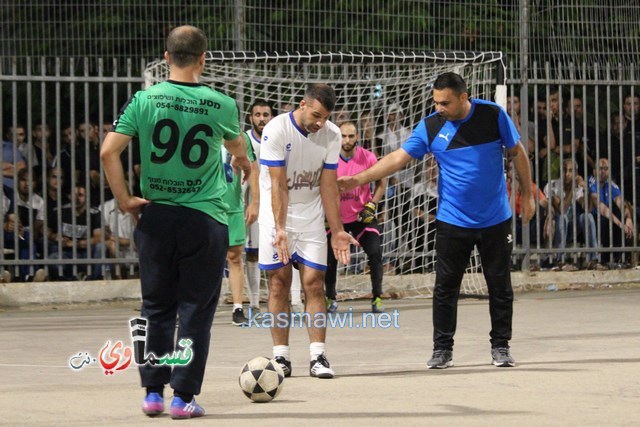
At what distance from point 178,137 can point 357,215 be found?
6.25 m

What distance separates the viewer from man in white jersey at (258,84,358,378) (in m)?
8.66

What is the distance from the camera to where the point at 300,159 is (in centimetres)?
878

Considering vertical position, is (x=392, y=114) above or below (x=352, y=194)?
above

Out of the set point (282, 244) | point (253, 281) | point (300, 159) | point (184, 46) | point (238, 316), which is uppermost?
point (184, 46)

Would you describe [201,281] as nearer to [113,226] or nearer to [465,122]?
[465,122]

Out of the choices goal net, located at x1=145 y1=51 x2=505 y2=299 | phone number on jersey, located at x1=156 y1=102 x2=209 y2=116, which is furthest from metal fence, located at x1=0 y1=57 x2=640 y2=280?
phone number on jersey, located at x1=156 y1=102 x2=209 y2=116

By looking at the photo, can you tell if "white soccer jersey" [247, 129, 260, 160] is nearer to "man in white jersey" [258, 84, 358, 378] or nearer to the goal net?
the goal net

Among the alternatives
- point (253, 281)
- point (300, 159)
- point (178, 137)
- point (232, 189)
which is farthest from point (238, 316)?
point (178, 137)

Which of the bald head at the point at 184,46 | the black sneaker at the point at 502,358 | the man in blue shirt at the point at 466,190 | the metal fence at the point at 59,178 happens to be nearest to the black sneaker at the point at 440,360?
the man in blue shirt at the point at 466,190

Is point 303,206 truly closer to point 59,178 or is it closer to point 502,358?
point 502,358

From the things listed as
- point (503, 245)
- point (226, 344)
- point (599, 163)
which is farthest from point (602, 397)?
point (599, 163)

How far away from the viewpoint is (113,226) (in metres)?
14.6

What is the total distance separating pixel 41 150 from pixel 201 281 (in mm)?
7563

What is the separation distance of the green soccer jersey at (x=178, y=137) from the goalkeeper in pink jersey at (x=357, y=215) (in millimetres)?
5986
